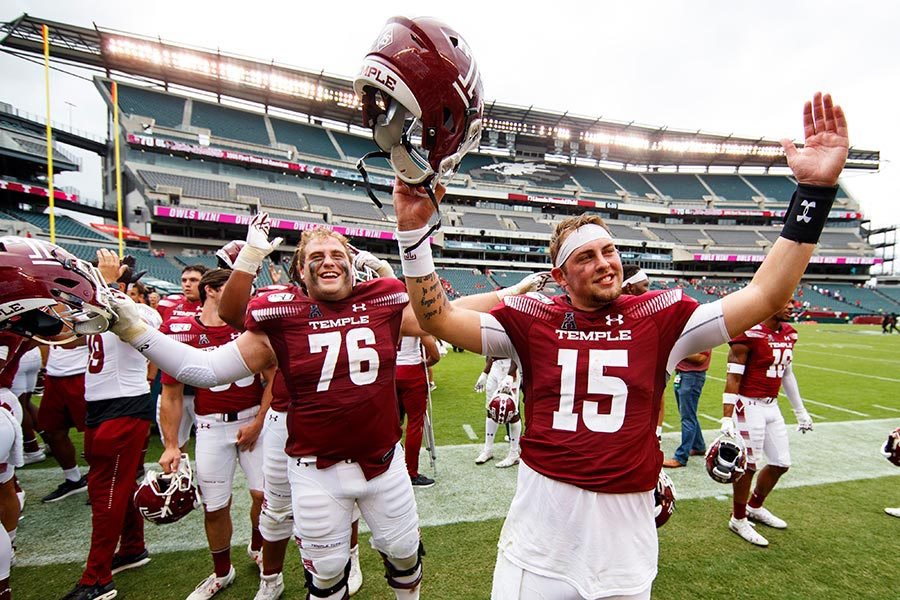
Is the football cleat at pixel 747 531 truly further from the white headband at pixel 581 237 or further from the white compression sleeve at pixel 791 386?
the white headband at pixel 581 237

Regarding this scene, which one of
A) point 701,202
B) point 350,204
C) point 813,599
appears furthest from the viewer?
point 701,202

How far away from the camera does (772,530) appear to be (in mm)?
4039

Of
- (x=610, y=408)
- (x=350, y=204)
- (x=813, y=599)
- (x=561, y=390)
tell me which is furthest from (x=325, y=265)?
(x=350, y=204)

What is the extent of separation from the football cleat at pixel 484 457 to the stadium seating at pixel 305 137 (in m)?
40.3

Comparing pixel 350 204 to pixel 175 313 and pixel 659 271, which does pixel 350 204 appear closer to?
pixel 659 271

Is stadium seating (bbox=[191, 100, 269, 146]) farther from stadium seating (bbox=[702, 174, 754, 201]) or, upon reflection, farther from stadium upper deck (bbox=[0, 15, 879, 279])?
stadium seating (bbox=[702, 174, 754, 201])

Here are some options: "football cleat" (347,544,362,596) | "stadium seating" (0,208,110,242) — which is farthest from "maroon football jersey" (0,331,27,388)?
"stadium seating" (0,208,110,242)

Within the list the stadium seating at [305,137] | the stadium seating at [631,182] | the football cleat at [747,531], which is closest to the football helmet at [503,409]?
the football cleat at [747,531]

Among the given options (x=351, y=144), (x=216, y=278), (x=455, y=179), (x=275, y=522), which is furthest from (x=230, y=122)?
(x=275, y=522)

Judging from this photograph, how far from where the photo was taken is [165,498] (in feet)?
9.01

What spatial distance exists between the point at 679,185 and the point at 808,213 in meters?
59.8

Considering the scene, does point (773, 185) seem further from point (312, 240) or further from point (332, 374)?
point (332, 374)

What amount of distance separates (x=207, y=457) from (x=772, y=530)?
4.97 meters

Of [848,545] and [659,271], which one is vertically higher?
[659,271]
